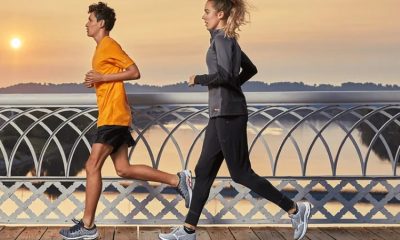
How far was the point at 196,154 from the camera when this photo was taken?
554 centimetres

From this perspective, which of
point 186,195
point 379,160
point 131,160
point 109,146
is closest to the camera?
point 109,146

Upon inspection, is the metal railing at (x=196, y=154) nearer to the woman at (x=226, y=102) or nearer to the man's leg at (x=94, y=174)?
the man's leg at (x=94, y=174)

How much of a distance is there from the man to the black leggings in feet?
1.82

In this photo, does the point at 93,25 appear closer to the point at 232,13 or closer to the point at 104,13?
the point at 104,13

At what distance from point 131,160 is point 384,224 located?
1.91 metres

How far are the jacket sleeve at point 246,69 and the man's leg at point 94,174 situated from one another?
93 cm

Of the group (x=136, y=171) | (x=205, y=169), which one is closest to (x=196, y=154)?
(x=136, y=171)

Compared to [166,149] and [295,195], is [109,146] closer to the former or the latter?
[166,149]

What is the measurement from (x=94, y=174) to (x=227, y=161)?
0.88m

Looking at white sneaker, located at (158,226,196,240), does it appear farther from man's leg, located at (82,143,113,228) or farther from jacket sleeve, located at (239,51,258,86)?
jacket sleeve, located at (239,51,258,86)

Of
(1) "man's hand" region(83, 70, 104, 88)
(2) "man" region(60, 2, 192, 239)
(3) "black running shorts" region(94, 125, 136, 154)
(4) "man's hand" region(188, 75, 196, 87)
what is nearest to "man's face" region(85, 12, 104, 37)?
(2) "man" region(60, 2, 192, 239)

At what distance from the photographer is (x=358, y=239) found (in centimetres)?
531

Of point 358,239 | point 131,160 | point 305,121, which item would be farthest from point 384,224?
point 131,160

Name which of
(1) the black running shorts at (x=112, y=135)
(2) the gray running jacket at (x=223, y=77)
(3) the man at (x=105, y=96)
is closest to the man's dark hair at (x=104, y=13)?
(3) the man at (x=105, y=96)
